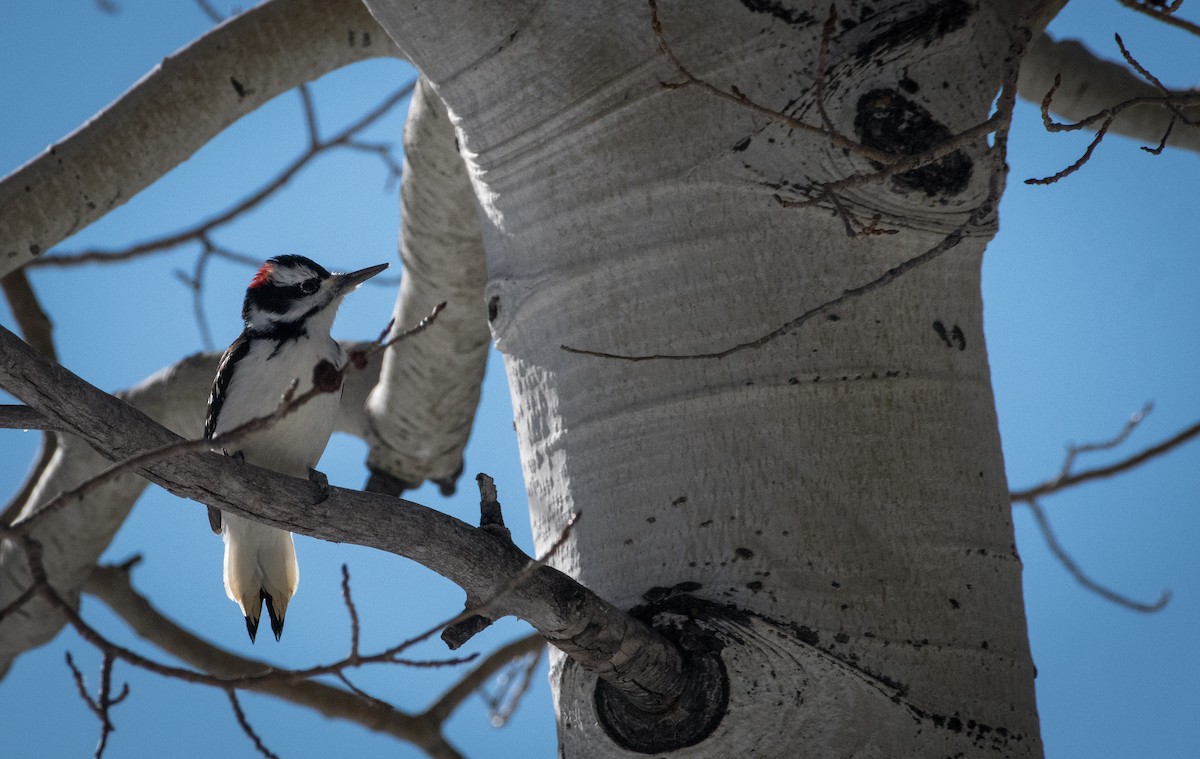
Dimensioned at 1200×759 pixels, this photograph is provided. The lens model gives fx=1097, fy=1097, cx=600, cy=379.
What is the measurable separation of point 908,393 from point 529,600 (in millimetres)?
587

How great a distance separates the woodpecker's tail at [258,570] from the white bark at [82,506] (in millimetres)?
769

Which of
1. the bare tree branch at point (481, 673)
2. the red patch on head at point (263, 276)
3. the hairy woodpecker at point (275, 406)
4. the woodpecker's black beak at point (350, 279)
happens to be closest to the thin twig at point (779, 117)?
the hairy woodpecker at point (275, 406)

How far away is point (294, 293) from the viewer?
100 inches

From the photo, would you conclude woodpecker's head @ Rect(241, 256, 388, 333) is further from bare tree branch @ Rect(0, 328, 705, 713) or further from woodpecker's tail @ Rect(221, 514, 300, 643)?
bare tree branch @ Rect(0, 328, 705, 713)

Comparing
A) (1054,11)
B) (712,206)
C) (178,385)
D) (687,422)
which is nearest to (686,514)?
(687,422)

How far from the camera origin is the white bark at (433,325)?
288cm

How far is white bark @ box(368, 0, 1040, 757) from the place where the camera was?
1.36 m

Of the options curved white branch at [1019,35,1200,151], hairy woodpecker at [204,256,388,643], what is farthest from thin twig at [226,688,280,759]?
curved white branch at [1019,35,1200,151]

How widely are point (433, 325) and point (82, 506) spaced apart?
1.11 m

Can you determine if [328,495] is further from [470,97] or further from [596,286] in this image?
[470,97]

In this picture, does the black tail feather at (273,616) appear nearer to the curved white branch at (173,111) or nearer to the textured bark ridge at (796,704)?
the curved white branch at (173,111)

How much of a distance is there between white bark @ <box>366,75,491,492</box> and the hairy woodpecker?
46 centimetres

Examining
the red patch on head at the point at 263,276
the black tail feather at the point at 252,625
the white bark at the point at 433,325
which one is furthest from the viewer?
the white bark at the point at 433,325

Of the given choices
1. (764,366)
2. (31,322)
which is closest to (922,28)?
(764,366)
